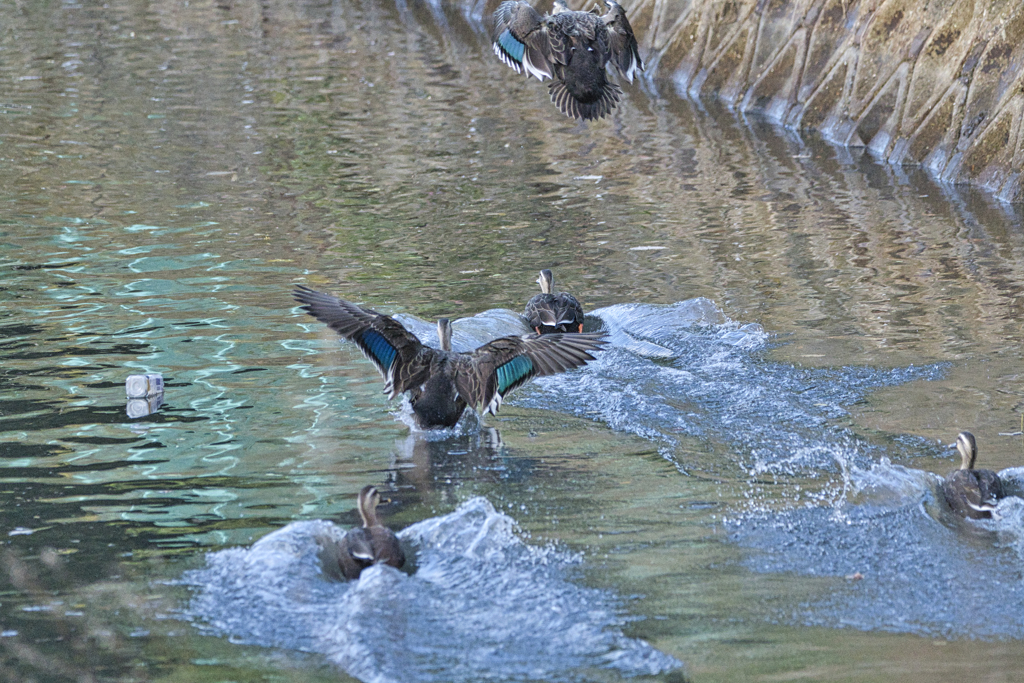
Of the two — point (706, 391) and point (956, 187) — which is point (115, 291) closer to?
point (706, 391)

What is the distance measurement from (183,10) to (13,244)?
18075mm

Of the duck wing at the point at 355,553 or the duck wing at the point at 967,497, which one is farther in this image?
the duck wing at the point at 967,497

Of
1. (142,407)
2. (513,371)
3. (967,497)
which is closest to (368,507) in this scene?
(513,371)

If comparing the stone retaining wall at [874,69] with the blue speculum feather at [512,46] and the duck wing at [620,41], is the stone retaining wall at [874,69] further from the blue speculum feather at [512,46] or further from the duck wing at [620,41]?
the blue speculum feather at [512,46]

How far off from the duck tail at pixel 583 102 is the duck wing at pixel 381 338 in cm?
290

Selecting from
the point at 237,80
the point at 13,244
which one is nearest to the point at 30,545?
the point at 13,244

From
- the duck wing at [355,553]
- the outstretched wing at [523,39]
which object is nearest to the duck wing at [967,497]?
the duck wing at [355,553]

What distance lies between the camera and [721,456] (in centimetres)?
701

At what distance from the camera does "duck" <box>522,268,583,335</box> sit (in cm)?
870

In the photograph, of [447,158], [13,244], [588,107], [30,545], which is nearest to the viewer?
[30,545]

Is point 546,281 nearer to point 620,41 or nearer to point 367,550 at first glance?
point 620,41

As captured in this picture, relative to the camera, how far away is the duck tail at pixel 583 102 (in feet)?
31.7

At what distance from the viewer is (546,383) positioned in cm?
838

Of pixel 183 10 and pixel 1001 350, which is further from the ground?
pixel 183 10
